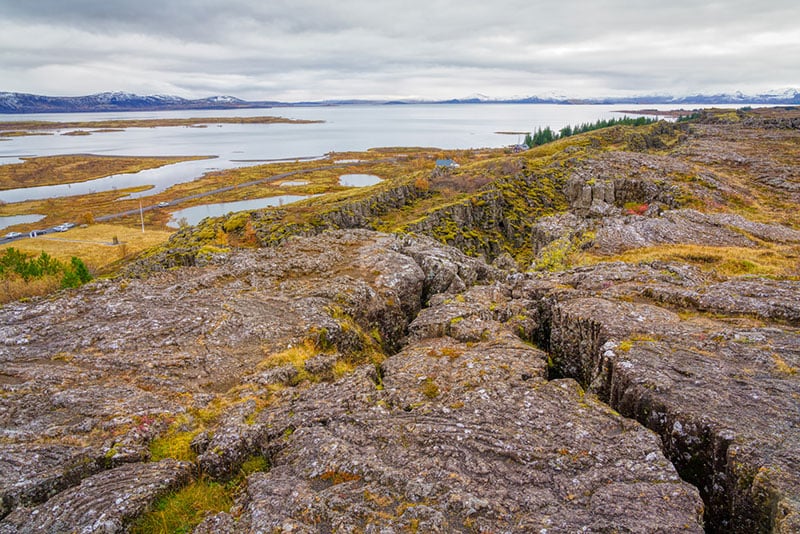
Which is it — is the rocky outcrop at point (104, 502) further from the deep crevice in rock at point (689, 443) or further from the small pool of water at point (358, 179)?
the small pool of water at point (358, 179)

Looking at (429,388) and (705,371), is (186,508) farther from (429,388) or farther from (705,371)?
(705,371)

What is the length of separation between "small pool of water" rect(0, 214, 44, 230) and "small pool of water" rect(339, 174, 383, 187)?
88.7 meters

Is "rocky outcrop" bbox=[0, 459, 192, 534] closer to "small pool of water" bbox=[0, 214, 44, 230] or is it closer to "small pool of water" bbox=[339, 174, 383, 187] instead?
"small pool of water" bbox=[339, 174, 383, 187]

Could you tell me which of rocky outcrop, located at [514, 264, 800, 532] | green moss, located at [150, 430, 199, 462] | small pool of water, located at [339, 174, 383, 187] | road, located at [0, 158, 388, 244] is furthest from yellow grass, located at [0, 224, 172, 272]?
rocky outcrop, located at [514, 264, 800, 532]

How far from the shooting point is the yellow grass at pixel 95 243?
265 feet

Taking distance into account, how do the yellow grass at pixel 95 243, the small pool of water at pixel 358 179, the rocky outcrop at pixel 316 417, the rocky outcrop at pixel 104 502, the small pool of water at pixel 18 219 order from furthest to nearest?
the small pool of water at pixel 358 179 < the small pool of water at pixel 18 219 < the yellow grass at pixel 95 243 < the rocky outcrop at pixel 316 417 < the rocky outcrop at pixel 104 502

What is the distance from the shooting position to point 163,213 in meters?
118

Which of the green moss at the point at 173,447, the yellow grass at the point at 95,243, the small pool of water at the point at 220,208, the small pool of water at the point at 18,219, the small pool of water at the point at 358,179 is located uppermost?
A: the small pool of water at the point at 358,179

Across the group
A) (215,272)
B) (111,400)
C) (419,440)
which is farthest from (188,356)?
(419,440)

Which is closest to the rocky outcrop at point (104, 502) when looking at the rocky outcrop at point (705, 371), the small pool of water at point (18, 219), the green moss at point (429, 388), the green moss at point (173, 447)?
the green moss at point (173, 447)

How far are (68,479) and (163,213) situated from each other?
12457cm

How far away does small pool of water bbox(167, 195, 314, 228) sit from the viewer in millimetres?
110725

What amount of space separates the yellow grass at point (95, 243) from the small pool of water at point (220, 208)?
11.2m

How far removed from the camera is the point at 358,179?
152625mm
